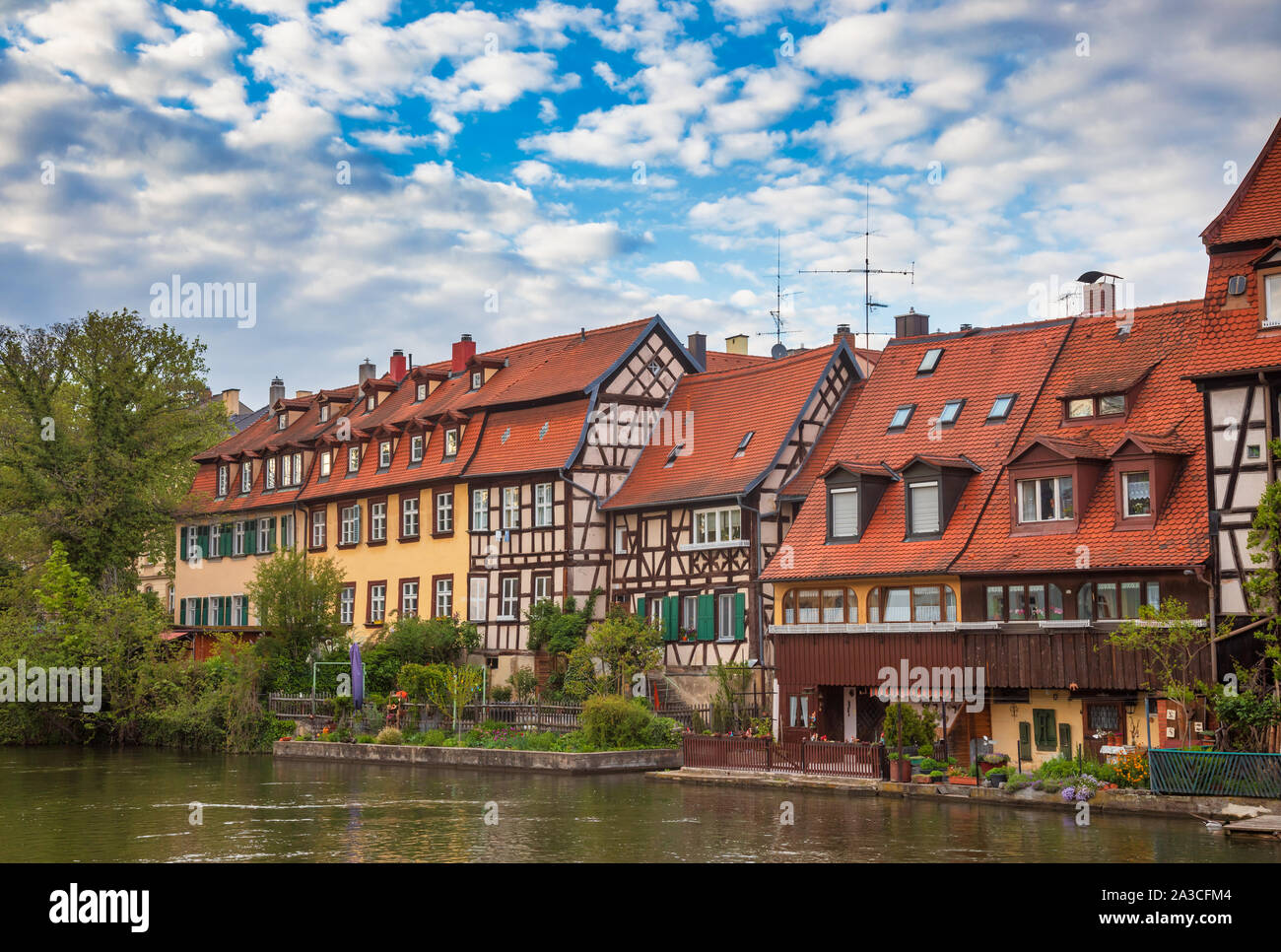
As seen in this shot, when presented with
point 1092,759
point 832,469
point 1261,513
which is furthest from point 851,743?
point 1261,513

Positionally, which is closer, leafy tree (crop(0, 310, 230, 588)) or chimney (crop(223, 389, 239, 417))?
leafy tree (crop(0, 310, 230, 588))

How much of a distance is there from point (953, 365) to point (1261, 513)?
11.8 meters

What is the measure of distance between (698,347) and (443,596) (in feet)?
40.4

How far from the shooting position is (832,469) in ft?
113

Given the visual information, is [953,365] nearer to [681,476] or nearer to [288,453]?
[681,476]

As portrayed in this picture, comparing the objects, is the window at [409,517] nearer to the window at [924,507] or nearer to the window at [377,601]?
the window at [377,601]

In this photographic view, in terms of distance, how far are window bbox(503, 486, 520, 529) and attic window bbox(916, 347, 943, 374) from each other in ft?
47.8

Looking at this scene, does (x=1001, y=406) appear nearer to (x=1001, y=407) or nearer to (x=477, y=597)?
(x=1001, y=407)

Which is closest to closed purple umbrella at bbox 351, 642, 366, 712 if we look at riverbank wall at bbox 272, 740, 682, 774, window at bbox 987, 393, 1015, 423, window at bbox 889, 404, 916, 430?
riverbank wall at bbox 272, 740, 682, 774

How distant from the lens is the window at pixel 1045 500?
29984 mm

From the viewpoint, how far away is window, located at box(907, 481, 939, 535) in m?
32.7

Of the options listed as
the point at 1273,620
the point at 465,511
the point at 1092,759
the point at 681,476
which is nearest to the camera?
the point at 1273,620

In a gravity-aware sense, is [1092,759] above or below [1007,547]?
below

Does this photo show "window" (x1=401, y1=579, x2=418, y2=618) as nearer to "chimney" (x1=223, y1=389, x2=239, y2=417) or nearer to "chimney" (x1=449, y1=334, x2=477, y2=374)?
"chimney" (x1=449, y1=334, x2=477, y2=374)
